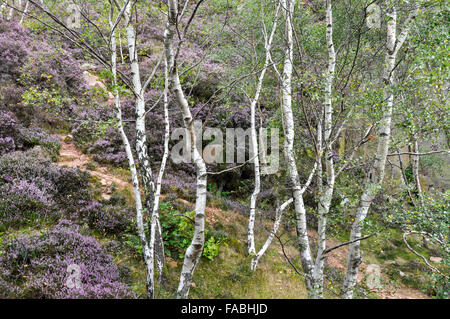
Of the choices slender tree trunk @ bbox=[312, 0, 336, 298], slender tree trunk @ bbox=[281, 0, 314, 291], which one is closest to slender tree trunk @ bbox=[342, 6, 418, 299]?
slender tree trunk @ bbox=[312, 0, 336, 298]

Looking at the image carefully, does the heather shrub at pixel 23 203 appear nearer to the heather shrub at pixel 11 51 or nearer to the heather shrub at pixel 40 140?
the heather shrub at pixel 40 140

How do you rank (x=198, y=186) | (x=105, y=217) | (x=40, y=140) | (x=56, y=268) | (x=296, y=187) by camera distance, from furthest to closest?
(x=40, y=140)
(x=105, y=217)
(x=296, y=187)
(x=56, y=268)
(x=198, y=186)

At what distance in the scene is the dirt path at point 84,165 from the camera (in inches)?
320

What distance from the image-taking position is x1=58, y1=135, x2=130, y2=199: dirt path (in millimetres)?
8117

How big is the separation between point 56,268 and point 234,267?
4.92 m

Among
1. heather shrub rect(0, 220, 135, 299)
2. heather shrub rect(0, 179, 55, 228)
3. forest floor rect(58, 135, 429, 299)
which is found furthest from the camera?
forest floor rect(58, 135, 429, 299)

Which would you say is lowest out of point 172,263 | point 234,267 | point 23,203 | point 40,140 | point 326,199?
point 234,267

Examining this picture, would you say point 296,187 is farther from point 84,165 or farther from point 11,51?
point 11,51

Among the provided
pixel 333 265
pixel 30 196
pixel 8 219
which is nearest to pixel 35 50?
→ pixel 30 196

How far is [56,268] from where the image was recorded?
4.47m

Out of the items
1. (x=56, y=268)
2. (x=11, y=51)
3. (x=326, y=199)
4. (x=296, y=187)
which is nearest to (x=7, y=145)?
(x=56, y=268)

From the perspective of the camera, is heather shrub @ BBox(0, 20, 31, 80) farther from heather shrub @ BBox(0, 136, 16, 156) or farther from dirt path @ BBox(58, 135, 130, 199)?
heather shrub @ BBox(0, 136, 16, 156)

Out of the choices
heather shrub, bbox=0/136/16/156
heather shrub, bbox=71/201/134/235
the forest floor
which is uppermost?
heather shrub, bbox=0/136/16/156

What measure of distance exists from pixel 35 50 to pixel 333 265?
1779 centimetres
